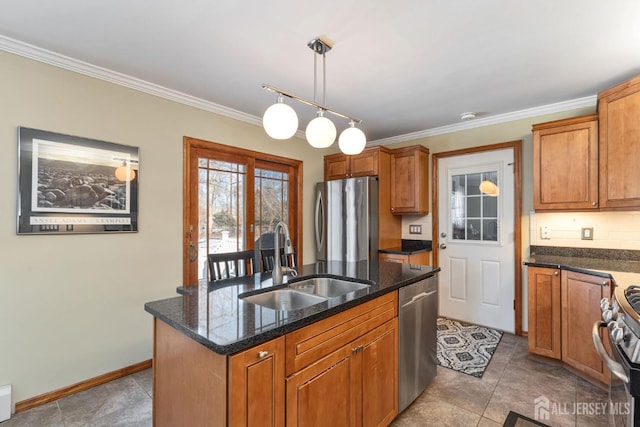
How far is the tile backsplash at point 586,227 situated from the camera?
8.75 ft

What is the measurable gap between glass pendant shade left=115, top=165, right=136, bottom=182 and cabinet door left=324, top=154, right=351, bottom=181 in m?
2.43

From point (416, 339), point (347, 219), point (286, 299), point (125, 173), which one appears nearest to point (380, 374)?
point (416, 339)

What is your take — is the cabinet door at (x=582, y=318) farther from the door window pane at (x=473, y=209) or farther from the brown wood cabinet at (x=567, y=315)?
the door window pane at (x=473, y=209)

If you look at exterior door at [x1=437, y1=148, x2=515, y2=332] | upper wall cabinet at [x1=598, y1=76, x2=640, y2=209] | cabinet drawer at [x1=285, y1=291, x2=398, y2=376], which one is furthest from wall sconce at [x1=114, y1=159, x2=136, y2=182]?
upper wall cabinet at [x1=598, y1=76, x2=640, y2=209]

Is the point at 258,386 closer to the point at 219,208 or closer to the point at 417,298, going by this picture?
the point at 417,298

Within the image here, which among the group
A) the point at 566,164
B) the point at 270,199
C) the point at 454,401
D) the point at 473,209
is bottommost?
the point at 454,401

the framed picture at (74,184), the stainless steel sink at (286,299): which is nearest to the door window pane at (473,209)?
the stainless steel sink at (286,299)

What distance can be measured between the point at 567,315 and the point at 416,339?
1443 millimetres

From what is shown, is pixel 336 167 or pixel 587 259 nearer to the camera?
pixel 587 259

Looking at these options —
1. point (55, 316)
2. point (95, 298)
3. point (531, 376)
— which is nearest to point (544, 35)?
point (531, 376)

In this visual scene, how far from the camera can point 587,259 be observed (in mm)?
2777

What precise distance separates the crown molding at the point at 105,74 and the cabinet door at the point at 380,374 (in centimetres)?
264

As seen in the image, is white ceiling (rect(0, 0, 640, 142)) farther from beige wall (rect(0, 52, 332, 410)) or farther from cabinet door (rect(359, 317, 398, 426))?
cabinet door (rect(359, 317, 398, 426))

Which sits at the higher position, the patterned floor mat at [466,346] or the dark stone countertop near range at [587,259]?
the dark stone countertop near range at [587,259]
